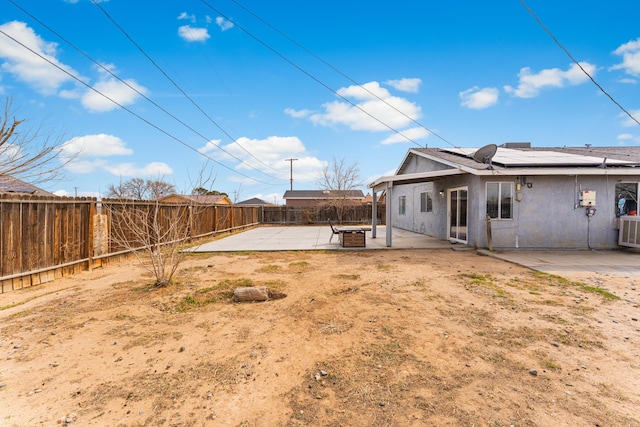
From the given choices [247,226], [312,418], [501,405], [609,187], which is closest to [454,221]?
[609,187]

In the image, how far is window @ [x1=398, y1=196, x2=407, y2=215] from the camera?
17.6 m

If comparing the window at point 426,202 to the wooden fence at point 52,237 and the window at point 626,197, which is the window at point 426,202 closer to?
the window at point 626,197

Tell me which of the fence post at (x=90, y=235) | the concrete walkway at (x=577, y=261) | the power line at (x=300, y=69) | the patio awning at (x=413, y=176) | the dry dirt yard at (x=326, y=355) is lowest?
the dry dirt yard at (x=326, y=355)

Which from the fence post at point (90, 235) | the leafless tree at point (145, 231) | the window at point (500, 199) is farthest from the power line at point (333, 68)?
the fence post at point (90, 235)

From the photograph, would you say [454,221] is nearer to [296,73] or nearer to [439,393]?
[296,73]

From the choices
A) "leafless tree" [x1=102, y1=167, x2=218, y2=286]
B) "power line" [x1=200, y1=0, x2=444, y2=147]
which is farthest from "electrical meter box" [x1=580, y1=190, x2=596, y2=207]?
"leafless tree" [x1=102, y1=167, x2=218, y2=286]

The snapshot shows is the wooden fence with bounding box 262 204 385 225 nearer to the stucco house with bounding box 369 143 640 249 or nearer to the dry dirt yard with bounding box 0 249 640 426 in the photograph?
the stucco house with bounding box 369 143 640 249

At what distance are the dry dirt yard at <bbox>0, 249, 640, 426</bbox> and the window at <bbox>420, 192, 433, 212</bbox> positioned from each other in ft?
27.1

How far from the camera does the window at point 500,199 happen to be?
30.6ft

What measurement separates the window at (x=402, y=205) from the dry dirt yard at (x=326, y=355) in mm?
12127

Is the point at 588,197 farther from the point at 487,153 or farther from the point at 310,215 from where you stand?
A: the point at 310,215

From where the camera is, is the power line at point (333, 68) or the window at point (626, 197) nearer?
the window at point (626, 197)

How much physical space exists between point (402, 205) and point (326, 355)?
16.1 meters

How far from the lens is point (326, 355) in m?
2.91
